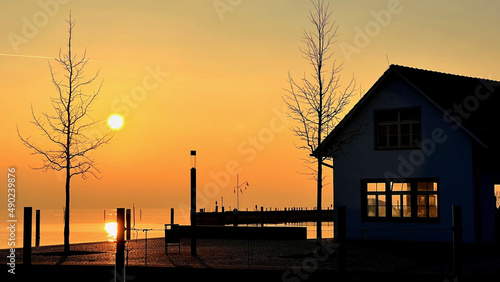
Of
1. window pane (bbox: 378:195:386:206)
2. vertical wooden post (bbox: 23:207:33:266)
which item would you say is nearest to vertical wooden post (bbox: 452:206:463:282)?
vertical wooden post (bbox: 23:207:33:266)

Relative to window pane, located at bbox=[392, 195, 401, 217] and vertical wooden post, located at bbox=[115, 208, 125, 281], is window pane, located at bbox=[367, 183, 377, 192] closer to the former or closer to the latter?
window pane, located at bbox=[392, 195, 401, 217]

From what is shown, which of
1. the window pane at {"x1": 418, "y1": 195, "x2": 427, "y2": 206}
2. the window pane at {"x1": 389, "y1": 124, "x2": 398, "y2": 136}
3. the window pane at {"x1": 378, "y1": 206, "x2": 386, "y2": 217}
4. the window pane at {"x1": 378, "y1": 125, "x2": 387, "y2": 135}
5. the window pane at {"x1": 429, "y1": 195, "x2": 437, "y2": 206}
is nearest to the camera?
the window pane at {"x1": 429, "y1": 195, "x2": 437, "y2": 206}

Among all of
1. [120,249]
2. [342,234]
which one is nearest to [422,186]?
[342,234]

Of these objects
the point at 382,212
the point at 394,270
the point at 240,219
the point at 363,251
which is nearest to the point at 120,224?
the point at 394,270

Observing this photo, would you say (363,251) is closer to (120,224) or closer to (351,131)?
(351,131)

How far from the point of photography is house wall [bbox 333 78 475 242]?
3131 cm

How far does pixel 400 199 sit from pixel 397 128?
125 inches

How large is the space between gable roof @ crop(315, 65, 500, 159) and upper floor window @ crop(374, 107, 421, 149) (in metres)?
1.14

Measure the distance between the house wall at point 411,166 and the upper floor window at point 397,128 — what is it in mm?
244

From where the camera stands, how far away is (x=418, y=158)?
107 feet

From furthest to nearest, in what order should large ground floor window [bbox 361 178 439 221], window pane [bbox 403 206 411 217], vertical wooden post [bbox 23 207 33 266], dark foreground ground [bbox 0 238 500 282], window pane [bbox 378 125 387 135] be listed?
window pane [bbox 378 125 387 135], window pane [bbox 403 206 411 217], large ground floor window [bbox 361 178 439 221], vertical wooden post [bbox 23 207 33 266], dark foreground ground [bbox 0 238 500 282]

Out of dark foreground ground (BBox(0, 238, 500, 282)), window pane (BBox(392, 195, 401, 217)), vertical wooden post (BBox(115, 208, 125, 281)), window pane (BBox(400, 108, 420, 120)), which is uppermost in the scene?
window pane (BBox(400, 108, 420, 120))

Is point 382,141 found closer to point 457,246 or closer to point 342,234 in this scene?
point 457,246

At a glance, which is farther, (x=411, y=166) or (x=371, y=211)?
(x=371, y=211)
